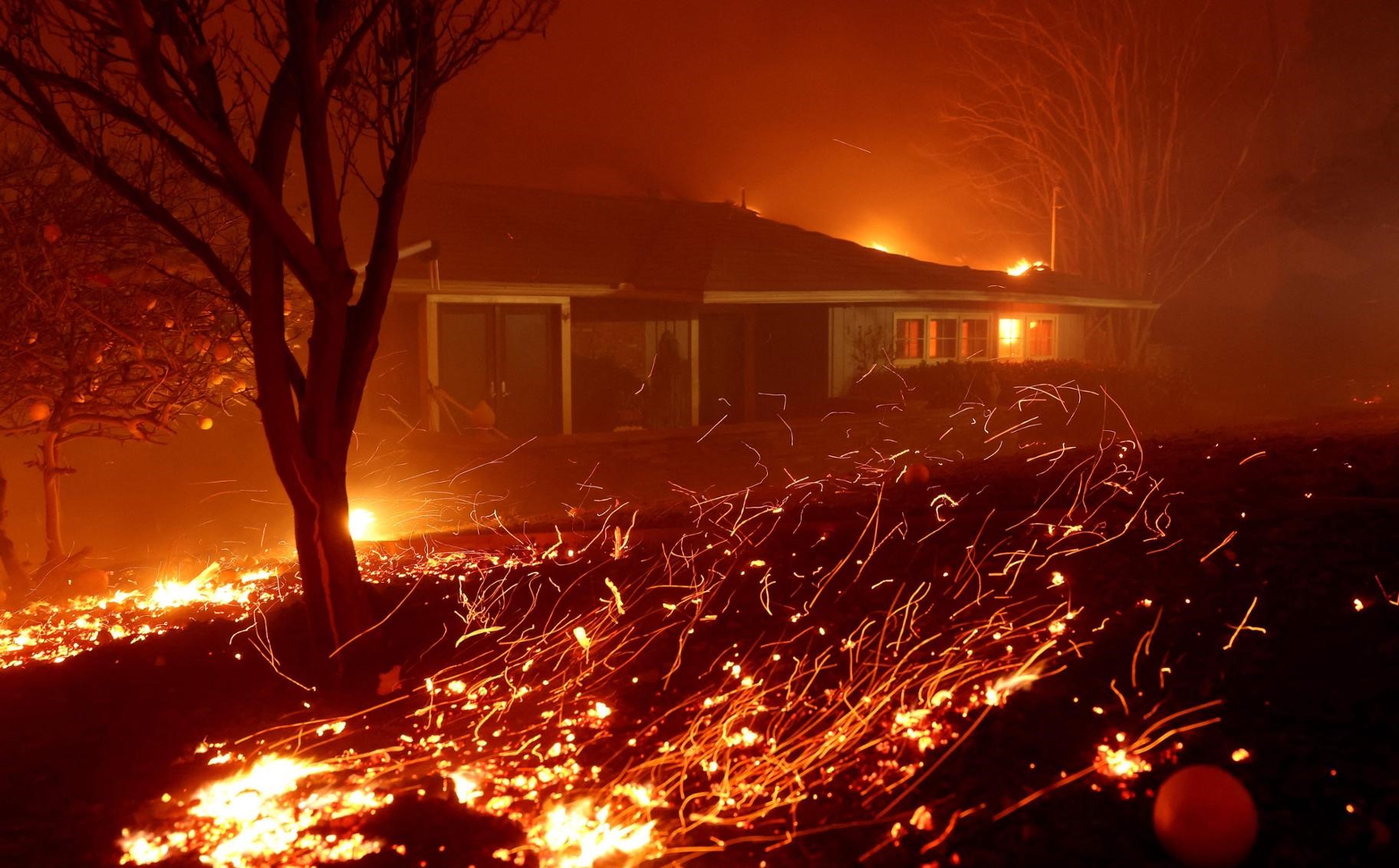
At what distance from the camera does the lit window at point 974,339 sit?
2427 cm

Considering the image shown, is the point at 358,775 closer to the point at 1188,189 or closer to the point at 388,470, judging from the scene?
Result: the point at 388,470

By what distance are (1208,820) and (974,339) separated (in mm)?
22625

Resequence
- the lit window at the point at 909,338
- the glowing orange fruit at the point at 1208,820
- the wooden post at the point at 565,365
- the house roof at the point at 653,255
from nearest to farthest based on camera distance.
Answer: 1. the glowing orange fruit at the point at 1208,820
2. the house roof at the point at 653,255
3. the wooden post at the point at 565,365
4. the lit window at the point at 909,338

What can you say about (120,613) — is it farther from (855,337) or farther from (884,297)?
(855,337)

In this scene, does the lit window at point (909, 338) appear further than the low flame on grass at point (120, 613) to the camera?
Yes

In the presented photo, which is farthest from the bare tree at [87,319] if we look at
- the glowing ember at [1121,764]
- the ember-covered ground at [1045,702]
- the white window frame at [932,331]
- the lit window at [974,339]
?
the lit window at [974,339]

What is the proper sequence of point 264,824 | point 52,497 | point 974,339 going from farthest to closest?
point 974,339 < point 52,497 < point 264,824

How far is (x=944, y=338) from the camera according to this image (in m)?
23.8

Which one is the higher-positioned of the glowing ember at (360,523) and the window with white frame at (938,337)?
the window with white frame at (938,337)

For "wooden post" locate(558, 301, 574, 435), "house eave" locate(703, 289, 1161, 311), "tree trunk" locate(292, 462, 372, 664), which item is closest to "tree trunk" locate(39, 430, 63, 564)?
"tree trunk" locate(292, 462, 372, 664)

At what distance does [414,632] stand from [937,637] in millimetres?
3057

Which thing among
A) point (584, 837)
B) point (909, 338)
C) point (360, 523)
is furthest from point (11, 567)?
point (909, 338)

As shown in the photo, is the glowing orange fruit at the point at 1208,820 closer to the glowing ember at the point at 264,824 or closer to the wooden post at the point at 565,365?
the glowing ember at the point at 264,824

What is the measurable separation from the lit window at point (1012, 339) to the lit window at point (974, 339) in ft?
1.92
